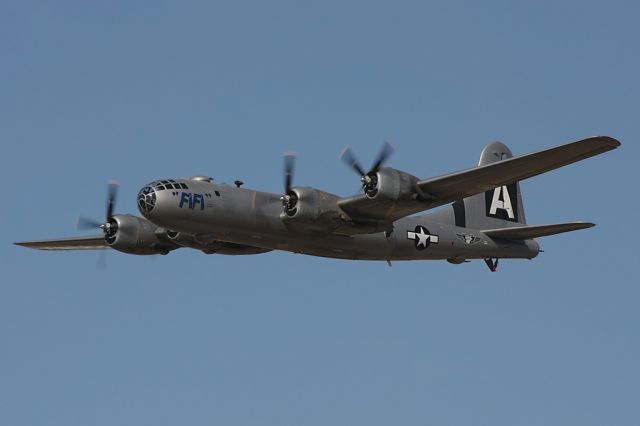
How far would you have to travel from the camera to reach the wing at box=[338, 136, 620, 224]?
108 feet

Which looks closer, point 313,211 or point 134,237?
point 313,211

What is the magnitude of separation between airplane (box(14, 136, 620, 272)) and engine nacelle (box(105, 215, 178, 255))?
1.11m

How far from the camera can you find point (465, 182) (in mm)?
34469

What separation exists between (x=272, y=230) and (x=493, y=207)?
1204 cm

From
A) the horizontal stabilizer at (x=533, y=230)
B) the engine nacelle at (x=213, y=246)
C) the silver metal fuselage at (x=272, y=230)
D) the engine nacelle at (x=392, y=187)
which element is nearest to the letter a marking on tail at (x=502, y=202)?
the horizontal stabilizer at (x=533, y=230)

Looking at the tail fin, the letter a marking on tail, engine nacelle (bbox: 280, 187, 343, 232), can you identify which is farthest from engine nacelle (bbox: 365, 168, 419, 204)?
the letter a marking on tail

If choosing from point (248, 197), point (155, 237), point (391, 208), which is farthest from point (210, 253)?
point (391, 208)

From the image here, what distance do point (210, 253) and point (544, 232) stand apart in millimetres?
12418

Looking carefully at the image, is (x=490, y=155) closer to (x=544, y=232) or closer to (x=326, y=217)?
(x=544, y=232)

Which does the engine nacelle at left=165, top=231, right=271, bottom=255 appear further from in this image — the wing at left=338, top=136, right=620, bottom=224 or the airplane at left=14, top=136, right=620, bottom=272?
the wing at left=338, top=136, right=620, bottom=224

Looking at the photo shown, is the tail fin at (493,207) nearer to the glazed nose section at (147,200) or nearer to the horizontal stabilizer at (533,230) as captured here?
the horizontal stabilizer at (533,230)

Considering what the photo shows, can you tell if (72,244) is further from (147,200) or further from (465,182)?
(465,182)

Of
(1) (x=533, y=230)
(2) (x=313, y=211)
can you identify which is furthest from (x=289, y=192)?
(1) (x=533, y=230)

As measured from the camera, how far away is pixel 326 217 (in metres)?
35.4
